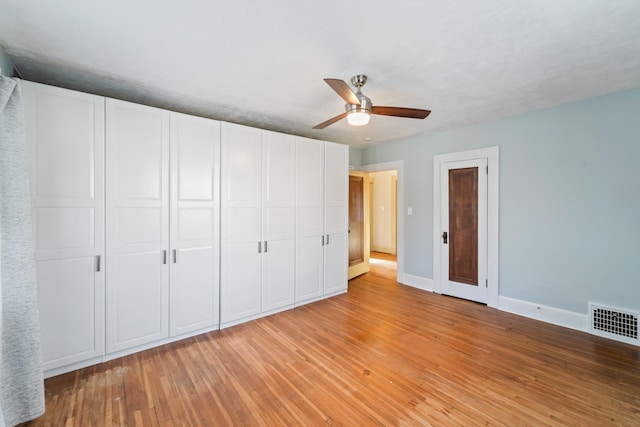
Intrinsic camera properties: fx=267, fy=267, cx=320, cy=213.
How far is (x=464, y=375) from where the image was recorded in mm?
2324

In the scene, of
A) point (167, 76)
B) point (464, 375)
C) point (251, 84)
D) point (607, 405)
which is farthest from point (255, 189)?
point (607, 405)

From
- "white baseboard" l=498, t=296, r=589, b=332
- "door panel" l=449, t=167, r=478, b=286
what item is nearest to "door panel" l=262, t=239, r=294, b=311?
"door panel" l=449, t=167, r=478, b=286

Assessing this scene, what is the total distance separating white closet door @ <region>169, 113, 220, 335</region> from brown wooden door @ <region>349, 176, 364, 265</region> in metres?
2.77

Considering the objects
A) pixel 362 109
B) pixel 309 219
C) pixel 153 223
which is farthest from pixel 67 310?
pixel 362 109

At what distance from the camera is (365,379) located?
2281 millimetres

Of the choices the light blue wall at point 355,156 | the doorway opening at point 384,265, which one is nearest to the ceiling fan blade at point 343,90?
the light blue wall at point 355,156

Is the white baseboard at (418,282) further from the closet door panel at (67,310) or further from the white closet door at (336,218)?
the closet door panel at (67,310)

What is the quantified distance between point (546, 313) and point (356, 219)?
3126 mm

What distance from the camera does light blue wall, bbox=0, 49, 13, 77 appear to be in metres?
2.06

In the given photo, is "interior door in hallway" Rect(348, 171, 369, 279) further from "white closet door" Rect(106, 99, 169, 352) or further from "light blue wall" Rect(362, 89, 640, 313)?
"white closet door" Rect(106, 99, 169, 352)

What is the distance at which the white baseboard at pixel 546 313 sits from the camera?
315cm

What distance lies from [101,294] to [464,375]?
3.35 m

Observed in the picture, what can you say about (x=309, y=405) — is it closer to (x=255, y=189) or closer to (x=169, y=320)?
(x=169, y=320)

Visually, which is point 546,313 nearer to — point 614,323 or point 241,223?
point 614,323
